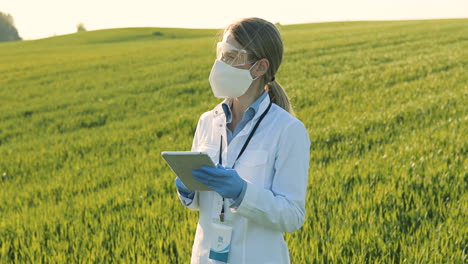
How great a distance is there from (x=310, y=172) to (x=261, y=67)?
3650mm

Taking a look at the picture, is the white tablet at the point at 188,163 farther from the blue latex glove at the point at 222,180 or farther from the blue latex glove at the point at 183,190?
the blue latex glove at the point at 183,190

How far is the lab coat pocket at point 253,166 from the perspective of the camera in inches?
86.4

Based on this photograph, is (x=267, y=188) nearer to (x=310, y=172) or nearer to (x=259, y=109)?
(x=259, y=109)

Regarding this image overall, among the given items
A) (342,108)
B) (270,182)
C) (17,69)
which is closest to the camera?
(270,182)

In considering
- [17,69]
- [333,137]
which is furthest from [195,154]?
[17,69]

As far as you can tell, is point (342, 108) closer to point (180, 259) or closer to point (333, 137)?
point (333, 137)

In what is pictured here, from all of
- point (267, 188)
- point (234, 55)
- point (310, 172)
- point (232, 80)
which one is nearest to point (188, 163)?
point (267, 188)

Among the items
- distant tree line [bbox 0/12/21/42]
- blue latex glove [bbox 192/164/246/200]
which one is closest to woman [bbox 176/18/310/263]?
blue latex glove [bbox 192/164/246/200]

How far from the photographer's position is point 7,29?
126812mm

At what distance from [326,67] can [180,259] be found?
15.8 meters

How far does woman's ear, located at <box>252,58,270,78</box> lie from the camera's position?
2365 mm

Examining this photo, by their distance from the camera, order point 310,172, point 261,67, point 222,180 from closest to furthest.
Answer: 1. point 222,180
2. point 261,67
3. point 310,172

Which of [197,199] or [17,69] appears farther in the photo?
[17,69]

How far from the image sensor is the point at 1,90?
21.6 metres
